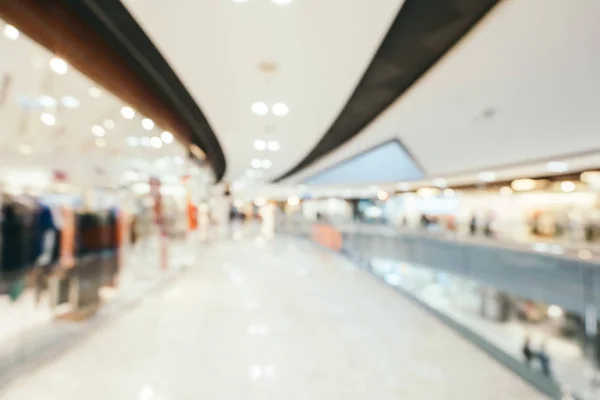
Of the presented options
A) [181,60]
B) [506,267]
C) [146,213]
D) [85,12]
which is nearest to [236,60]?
[181,60]

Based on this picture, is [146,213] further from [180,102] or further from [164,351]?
[164,351]

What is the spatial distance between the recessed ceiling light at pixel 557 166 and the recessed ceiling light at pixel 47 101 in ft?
51.6

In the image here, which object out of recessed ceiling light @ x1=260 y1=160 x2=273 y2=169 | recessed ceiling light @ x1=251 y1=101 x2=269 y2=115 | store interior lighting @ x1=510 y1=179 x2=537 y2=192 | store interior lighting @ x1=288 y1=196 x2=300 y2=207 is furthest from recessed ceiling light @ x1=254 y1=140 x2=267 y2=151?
store interior lighting @ x1=288 y1=196 x2=300 y2=207

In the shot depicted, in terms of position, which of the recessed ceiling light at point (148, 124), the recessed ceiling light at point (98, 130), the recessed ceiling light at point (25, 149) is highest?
the recessed ceiling light at point (148, 124)

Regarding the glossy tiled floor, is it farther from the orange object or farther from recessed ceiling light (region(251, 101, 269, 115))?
the orange object

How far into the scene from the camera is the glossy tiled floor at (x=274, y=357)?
2766mm

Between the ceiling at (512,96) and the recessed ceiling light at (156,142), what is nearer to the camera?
the ceiling at (512,96)

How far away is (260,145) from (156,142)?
3264 mm

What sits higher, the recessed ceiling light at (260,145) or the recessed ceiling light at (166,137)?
the recessed ceiling light at (260,145)

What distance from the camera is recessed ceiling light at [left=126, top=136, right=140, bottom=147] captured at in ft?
22.5

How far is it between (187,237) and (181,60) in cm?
830

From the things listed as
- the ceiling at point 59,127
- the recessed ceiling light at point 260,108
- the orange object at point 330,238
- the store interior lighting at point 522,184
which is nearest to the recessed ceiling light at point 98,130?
the ceiling at point 59,127

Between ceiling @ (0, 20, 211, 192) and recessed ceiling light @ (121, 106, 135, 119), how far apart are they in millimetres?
71

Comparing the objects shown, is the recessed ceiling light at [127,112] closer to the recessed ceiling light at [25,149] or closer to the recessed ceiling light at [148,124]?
the recessed ceiling light at [148,124]
